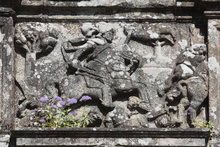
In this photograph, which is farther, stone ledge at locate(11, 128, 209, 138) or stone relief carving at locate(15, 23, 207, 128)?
stone relief carving at locate(15, 23, 207, 128)

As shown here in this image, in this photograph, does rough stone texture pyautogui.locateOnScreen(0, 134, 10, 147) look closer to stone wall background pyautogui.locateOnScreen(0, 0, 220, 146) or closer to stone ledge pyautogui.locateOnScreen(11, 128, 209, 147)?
stone ledge pyautogui.locateOnScreen(11, 128, 209, 147)

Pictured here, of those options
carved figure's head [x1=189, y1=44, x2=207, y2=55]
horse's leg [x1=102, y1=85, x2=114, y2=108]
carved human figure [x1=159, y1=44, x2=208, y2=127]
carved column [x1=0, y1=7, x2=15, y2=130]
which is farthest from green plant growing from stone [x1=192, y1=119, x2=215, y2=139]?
carved column [x1=0, y1=7, x2=15, y2=130]

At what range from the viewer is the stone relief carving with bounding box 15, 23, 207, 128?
15906mm

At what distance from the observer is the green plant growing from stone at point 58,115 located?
51.0ft

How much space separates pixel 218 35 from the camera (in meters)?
16.2

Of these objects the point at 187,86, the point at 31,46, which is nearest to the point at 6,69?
the point at 31,46

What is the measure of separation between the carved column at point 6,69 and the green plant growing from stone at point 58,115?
34 centimetres

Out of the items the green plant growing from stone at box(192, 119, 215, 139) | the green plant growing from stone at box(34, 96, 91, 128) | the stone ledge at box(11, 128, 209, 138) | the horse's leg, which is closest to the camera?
the stone ledge at box(11, 128, 209, 138)

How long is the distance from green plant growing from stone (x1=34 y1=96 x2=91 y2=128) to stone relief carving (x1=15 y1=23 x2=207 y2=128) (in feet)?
0.36

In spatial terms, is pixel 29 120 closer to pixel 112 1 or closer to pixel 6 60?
pixel 6 60

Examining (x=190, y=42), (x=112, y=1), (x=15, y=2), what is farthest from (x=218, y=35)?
(x=15, y=2)

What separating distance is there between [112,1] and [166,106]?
152 centimetres

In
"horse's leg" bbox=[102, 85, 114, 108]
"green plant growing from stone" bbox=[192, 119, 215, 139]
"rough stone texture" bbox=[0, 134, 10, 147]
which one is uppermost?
"horse's leg" bbox=[102, 85, 114, 108]

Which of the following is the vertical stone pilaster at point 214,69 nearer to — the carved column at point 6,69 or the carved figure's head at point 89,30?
the carved figure's head at point 89,30
